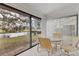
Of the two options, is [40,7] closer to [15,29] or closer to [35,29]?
[35,29]

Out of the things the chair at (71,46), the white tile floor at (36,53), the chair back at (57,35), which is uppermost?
the chair back at (57,35)

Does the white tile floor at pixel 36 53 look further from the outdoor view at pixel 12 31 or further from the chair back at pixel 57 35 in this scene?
the chair back at pixel 57 35

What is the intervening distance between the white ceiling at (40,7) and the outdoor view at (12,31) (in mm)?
187

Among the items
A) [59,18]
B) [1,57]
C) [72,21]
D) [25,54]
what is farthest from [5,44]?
[72,21]

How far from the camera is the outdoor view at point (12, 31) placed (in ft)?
7.31

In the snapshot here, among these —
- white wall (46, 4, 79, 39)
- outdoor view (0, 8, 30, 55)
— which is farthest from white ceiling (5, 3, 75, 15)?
outdoor view (0, 8, 30, 55)

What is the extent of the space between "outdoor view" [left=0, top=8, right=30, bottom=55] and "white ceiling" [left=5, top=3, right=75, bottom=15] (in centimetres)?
19

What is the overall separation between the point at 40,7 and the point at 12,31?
68cm

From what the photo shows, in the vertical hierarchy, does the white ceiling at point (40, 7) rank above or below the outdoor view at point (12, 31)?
above

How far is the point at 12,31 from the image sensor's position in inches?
91.0

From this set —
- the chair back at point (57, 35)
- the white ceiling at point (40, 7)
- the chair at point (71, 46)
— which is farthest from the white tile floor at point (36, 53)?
the white ceiling at point (40, 7)

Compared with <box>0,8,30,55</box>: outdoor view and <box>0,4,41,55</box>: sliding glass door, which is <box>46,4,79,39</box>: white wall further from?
Answer: <box>0,8,30,55</box>: outdoor view

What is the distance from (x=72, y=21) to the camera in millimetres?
2172

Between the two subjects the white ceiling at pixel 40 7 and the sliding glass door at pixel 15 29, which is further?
the sliding glass door at pixel 15 29
